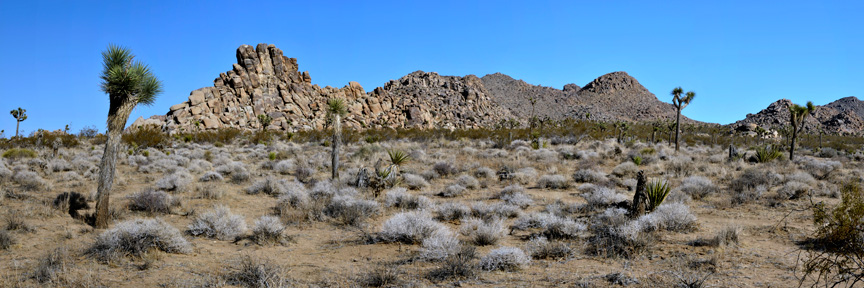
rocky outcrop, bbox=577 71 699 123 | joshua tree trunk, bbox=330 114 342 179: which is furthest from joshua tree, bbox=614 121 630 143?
rocky outcrop, bbox=577 71 699 123

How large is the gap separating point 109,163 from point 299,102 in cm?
7266

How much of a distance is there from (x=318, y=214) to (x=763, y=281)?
8.34m

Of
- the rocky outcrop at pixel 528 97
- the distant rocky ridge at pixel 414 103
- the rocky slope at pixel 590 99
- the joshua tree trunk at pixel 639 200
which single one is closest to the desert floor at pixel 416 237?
the joshua tree trunk at pixel 639 200

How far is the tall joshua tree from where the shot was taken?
9.23m

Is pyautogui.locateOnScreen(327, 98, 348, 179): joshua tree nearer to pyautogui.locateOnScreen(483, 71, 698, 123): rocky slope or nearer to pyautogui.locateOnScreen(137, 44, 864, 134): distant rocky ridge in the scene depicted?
pyautogui.locateOnScreen(137, 44, 864, 134): distant rocky ridge

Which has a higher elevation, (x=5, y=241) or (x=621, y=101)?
(x=621, y=101)

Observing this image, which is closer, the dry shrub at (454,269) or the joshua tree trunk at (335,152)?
the dry shrub at (454,269)

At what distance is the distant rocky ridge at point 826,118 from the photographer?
9669cm

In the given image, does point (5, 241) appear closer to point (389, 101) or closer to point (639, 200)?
point (639, 200)

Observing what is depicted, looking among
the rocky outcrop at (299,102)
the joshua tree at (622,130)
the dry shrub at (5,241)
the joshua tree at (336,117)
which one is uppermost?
the rocky outcrop at (299,102)

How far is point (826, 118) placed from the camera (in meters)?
108

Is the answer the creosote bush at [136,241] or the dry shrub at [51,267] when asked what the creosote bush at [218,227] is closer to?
the creosote bush at [136,241]

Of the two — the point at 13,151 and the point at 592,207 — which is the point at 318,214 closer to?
the point at 592,207

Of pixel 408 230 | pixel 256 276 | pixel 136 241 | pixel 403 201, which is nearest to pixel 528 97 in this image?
pixel 403 201
